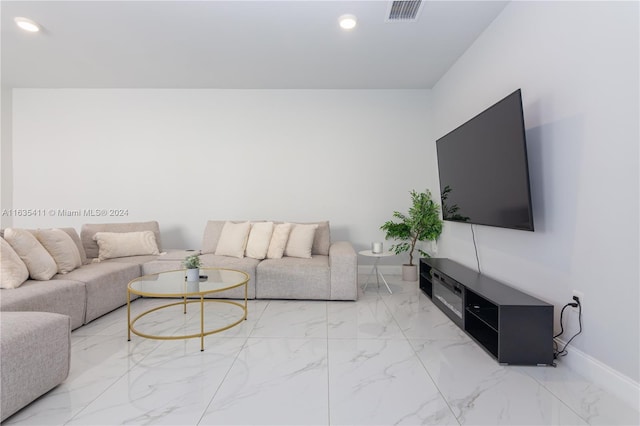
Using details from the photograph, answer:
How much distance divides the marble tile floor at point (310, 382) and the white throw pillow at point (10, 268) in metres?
0.58

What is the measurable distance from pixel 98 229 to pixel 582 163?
15.0 ft

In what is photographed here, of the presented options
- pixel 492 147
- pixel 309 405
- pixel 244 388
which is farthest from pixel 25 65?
pixel 492 147

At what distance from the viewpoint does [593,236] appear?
1786mm

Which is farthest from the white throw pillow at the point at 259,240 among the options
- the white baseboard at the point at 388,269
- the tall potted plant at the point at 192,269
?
the white baseboard at the point at 388,269

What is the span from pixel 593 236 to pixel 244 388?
6.91 feet

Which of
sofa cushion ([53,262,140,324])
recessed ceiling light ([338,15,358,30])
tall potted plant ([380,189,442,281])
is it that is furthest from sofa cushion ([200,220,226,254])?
recessed ceiling light ([338,15,358,30])

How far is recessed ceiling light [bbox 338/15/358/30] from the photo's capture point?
2.70 m

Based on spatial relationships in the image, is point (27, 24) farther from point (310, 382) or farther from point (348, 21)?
point (310, 382)

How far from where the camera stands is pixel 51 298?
2316 millimetres

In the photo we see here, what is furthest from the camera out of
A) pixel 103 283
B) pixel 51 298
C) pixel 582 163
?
pixel 103 283

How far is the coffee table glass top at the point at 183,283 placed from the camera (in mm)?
2281

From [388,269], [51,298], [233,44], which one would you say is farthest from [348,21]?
[51,298]

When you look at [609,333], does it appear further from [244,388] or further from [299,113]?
[299,113]

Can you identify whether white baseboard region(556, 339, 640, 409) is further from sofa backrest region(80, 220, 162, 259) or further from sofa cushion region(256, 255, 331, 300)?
sofa backrest region(80, 220, 162, 259)
